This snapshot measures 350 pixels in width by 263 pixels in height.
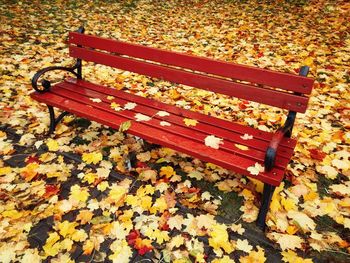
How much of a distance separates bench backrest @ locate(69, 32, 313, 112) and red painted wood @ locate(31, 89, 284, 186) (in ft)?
2.09

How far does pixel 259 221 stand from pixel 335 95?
287cm

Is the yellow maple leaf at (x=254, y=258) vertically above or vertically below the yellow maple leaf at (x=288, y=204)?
below

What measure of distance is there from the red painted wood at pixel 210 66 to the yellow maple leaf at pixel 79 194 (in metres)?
1.56

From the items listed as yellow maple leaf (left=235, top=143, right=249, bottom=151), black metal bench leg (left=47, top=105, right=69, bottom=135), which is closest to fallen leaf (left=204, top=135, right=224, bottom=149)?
yellow maple leaf (left=235, top=143, right=249, bottom=151)

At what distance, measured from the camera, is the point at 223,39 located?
6.76 meters

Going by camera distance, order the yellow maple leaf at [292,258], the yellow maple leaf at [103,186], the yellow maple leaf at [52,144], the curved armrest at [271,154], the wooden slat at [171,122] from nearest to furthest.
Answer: the curved armrest at [271,154] < the yellow maple leaf at [292,258] < the wooden slat at [171,122] < the yellow maple leaf at [103,186] < the yellow maple leaf at [52,144]

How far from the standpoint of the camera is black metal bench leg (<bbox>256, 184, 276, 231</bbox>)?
2426 millimetres

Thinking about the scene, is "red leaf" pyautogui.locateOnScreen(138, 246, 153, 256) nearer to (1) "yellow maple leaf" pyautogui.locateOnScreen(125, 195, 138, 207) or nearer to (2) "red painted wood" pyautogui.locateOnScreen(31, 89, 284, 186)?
(1) "yellow maple leaf" pyautogui.locateOnScreen(125, 195, 138, 207)

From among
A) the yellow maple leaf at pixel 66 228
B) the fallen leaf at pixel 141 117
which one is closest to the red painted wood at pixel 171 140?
the fallen leaf at pixel 141 117

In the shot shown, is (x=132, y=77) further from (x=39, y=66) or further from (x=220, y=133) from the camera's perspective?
(x=220, y=133)

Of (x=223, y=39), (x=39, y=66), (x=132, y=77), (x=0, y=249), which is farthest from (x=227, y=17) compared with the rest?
(x=0, y=249)

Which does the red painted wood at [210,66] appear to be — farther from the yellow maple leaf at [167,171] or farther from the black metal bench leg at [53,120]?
the yellow maple leaf at [167,171]

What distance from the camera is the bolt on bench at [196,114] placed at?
2.44 metres

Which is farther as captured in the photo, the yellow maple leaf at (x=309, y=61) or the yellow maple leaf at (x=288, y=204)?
the yellow maple leaf at (x=309, y=61)
